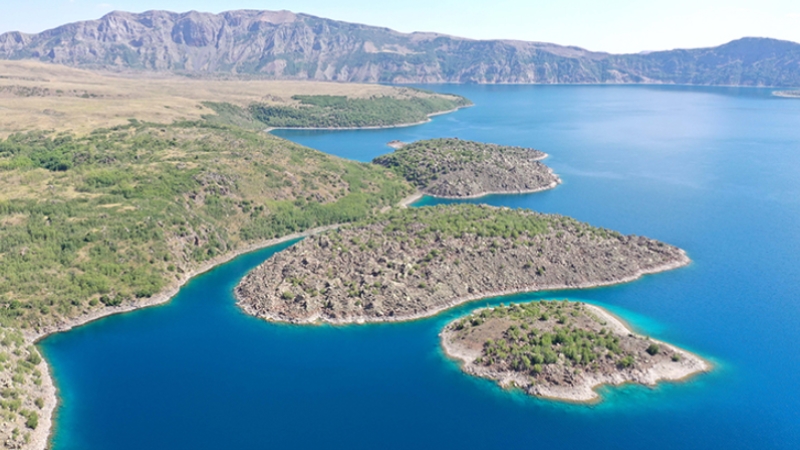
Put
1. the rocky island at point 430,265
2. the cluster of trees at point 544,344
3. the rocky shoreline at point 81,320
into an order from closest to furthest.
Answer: the rocky shoreline at point 81,320 → the cluster of trees at point 544,344 → the rocky island at point 430,265

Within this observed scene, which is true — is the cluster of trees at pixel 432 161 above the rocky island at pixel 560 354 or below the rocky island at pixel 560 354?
above

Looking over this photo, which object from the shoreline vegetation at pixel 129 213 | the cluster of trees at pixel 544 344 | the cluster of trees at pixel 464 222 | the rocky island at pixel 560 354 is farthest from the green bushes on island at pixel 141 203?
the cluster of trees at pixel 544 344

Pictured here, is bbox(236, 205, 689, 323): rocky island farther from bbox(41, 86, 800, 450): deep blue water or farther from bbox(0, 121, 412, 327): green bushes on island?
bbox(0, 121, 412, 327): green bushes on island

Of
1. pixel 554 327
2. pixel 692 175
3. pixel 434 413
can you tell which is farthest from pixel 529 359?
pixel 692 175

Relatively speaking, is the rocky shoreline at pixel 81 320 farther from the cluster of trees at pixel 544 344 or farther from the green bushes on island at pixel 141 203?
the cluster of trees at pixel 544 344

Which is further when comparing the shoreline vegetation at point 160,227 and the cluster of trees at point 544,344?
the shoreline vegetation at point 160,227

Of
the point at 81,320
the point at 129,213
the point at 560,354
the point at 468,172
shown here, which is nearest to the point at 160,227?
the point at 129,213
